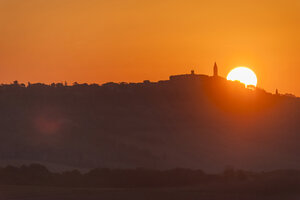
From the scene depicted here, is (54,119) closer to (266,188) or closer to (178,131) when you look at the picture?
(178,131)

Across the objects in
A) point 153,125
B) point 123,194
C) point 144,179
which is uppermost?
point 153,125

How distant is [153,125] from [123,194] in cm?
9456

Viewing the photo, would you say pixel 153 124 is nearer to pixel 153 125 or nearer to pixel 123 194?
pixel 153 125

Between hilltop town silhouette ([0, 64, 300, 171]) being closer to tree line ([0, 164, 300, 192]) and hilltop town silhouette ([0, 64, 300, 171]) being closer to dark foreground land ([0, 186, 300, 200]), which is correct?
tree line ([0, 164, 300, 192])

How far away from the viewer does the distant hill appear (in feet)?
377

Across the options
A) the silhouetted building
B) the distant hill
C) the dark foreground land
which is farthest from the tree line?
the silhouetted building

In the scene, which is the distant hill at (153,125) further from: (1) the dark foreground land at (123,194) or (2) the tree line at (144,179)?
(1) the dark foreground land at (123,194)

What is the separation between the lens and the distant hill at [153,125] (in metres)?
115

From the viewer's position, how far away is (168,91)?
15338 centimetres

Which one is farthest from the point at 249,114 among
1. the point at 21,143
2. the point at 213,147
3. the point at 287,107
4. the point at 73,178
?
the point at 73,178

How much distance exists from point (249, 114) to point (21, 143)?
48.6 m

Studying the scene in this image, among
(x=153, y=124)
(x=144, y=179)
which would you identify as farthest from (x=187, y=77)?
(x=144, y=179)

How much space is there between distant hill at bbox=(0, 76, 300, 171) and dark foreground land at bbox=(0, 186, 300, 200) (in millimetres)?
56415

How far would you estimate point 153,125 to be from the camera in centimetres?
13800
